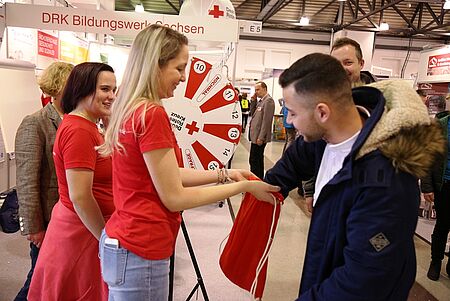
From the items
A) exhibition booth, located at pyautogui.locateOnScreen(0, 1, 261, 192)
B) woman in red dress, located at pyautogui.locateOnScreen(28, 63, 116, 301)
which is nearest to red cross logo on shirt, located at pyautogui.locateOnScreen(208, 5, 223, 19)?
exhibition booth, located at pyautogui.locateOnScreen(0, 1, 261, 192)

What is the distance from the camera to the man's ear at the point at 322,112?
3.20 feet

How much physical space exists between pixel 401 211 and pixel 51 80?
183 centimetres

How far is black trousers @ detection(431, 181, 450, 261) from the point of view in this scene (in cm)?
312

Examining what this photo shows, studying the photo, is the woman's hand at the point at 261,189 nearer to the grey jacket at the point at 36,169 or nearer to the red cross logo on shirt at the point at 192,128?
the grey jacket at the point at 36,169

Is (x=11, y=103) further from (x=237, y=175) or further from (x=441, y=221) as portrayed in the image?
(x=441, y=221)

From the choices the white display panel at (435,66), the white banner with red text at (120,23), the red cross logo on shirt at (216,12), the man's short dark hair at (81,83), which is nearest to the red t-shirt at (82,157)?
the man's short dark hair at (81,83)

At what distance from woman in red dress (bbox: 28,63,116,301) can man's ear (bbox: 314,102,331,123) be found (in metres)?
0.92

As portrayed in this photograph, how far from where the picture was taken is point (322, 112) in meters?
0.98

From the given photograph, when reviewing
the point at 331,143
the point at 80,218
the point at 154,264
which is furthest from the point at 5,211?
the point at 331,143

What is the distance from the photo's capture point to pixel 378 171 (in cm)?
90

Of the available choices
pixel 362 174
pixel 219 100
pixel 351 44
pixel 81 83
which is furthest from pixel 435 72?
pixel 362 174

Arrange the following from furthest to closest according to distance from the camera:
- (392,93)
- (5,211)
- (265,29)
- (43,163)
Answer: (265,29), (5,211), (43,163), (392,93)

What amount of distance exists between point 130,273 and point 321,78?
838mm

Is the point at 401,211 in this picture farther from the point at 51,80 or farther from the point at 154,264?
the point at 51,80
